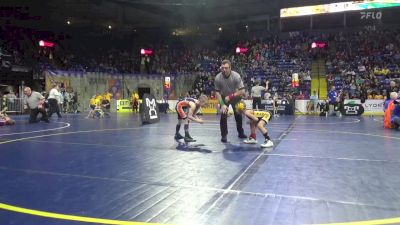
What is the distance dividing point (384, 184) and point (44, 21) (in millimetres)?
30420

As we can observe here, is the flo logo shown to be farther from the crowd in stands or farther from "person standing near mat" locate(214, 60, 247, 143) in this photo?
"person standing near mat" locate(214, 60, 247, 143)

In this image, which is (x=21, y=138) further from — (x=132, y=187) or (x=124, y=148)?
(x=132, y=187)

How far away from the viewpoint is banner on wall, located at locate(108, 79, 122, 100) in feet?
95.1

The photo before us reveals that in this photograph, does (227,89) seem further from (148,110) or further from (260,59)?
(260,59)

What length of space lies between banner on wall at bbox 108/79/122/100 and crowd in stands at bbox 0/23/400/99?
1417mm

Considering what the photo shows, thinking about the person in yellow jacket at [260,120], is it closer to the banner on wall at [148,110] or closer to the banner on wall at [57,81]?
the banner on wall at [148,110]

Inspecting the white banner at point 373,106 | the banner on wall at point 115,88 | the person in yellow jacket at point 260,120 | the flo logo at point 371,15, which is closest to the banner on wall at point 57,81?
the banner on wall at point 115,88

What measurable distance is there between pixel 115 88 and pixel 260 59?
36.1 feet

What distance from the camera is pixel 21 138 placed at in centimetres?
865

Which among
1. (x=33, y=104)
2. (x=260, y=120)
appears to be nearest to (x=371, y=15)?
(x=33, y=104)

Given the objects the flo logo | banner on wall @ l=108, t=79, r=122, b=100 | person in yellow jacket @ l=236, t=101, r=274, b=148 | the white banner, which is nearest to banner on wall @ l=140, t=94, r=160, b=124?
person in yellow jacket @ l=236, t=101, r=274, b=148

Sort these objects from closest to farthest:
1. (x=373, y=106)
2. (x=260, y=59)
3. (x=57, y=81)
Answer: (x=373, y=106) → (x=57, y=81) → (x=260, y=59)

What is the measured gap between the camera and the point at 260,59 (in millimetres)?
30062

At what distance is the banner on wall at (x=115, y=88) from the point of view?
29.0m
